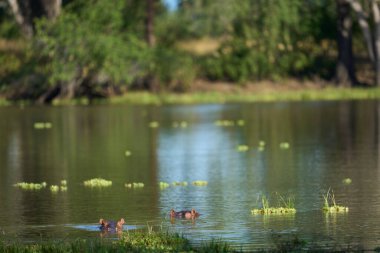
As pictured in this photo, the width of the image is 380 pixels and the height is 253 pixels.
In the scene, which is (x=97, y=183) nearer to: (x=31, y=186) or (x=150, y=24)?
(x=31, y=186)

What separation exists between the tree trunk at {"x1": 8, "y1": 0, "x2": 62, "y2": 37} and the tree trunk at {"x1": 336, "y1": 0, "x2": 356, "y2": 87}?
53.3 ft

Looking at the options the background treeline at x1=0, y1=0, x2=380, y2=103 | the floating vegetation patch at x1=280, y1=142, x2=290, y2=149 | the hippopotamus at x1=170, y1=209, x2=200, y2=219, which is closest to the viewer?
the hippopotamus at x1=170, y1=209, x2=200, y2=219

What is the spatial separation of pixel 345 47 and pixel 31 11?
18.3 meters

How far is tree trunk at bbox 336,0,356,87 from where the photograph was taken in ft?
213

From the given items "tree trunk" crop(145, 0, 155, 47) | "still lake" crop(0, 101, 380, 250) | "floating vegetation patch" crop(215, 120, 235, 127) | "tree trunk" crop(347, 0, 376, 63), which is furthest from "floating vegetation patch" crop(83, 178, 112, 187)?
"tree trunk" crop(145, 0, 155, 47)

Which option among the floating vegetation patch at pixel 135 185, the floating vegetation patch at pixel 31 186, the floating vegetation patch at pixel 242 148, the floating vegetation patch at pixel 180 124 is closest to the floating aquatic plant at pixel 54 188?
the floating vegetation patch at pixel 31 186

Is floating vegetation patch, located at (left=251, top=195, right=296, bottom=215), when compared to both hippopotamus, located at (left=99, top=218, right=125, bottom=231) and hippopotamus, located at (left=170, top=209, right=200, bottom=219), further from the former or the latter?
hippopotamus, located at (left=99, top=218, right=125, bottom=231)

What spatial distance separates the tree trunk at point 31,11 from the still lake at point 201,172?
17608 millimetres

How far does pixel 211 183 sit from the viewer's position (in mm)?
22438

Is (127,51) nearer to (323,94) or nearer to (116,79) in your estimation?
(116,79)

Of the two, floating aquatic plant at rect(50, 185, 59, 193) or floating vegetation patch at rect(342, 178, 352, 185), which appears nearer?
floating aquatic plant at rect(50, 185, 59, 193)

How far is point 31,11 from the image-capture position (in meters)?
64.6

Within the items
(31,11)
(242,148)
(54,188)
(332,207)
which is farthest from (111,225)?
(31,11)

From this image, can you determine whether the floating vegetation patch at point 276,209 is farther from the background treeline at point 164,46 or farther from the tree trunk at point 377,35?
the tree trunk at point 377,35
